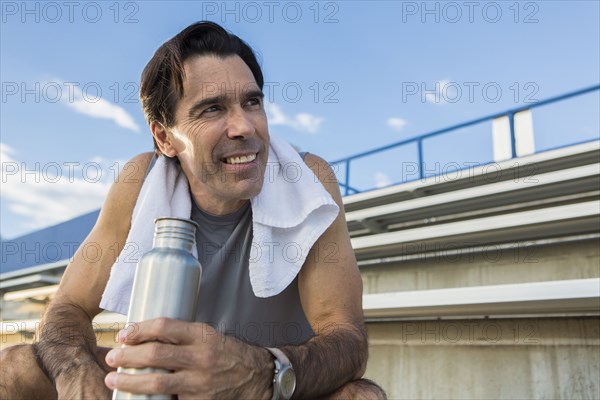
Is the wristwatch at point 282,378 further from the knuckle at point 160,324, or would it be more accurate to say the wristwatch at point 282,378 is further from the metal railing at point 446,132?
the metal railing at point 446,132

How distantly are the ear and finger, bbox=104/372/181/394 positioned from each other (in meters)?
0.89

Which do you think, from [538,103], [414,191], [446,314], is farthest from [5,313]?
[538,103]

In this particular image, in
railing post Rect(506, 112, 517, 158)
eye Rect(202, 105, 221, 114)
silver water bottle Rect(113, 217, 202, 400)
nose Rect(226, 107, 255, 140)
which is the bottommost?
silver water bottle Rect(113, 217, 202, 400)

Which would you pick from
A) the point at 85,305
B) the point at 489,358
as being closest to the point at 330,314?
the point at 85,305

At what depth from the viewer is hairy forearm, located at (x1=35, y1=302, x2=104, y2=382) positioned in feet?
3.37

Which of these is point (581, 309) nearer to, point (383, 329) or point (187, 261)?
point (383, 329)

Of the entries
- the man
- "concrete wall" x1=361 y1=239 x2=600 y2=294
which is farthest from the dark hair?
"concrete wall" x1=361 y1=239 x2=600 y2=294

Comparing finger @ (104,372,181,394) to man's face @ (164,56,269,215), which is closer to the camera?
finger @ (104,372,181,394)

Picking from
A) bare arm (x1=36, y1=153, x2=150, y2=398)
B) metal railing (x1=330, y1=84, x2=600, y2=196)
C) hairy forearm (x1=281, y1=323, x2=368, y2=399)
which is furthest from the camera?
metal railing (x1=330, y1=84, x2=600, y2=196)

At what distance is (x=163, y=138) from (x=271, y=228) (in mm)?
493

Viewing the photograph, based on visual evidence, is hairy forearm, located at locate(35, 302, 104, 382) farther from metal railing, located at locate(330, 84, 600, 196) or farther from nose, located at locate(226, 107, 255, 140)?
metal railing, located at locate(330, 84, 600, 196)

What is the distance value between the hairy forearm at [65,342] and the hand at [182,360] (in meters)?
0.40

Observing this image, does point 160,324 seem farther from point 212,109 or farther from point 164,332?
point 212,109

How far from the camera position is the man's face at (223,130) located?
123 cm
